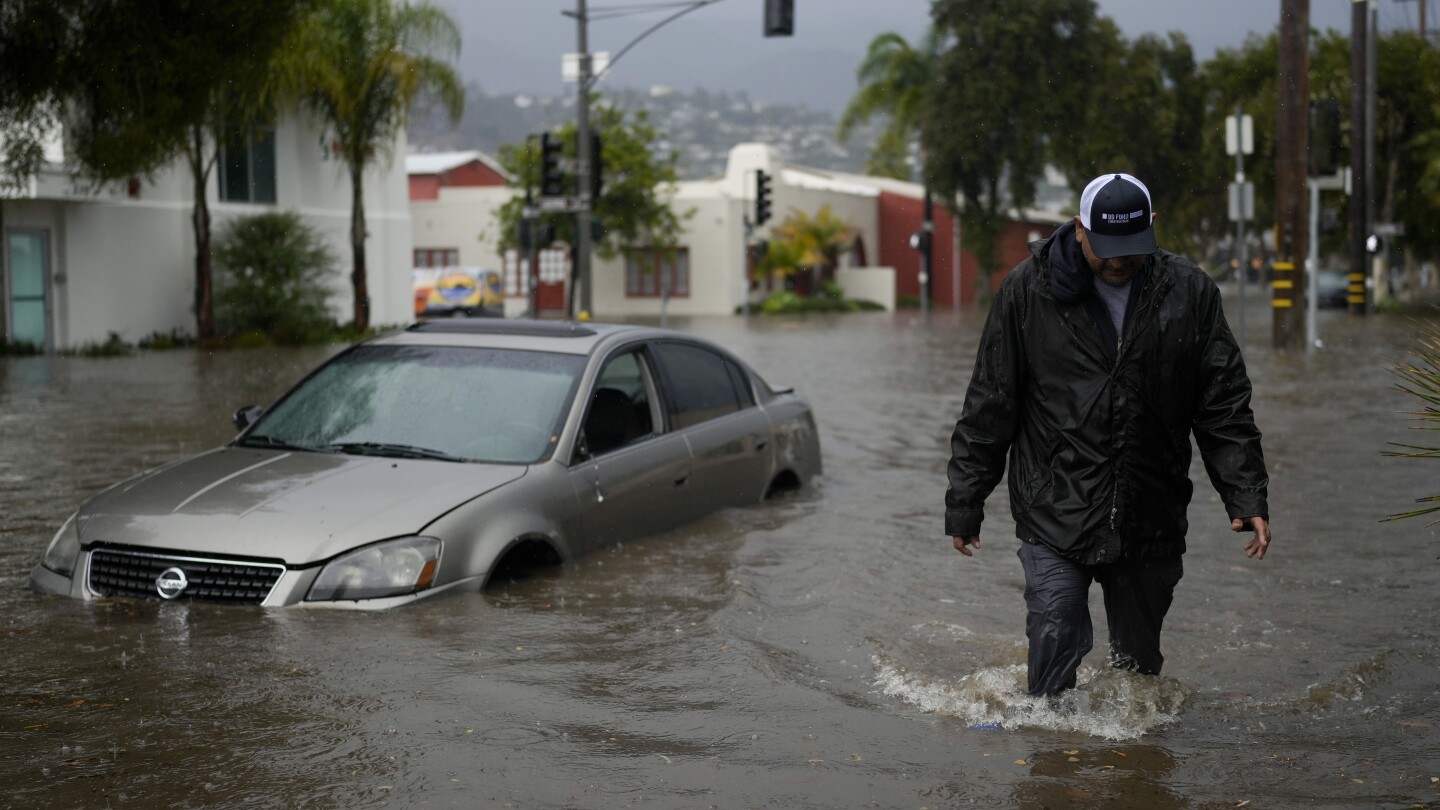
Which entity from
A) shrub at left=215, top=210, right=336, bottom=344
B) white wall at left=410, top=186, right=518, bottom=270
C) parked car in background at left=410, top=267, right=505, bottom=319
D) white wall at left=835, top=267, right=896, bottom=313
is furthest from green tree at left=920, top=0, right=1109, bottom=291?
shrub at left=215, top=210, right=336, bottom=344

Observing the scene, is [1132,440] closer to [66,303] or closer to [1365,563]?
[1365,563]

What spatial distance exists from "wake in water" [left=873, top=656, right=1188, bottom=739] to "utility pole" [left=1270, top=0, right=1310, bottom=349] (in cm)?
2161

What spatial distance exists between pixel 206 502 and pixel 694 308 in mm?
51886

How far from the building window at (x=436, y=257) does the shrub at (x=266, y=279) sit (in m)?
28.5

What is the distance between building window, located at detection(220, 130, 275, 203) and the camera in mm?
31125

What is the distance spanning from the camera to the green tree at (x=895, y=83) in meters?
62.3

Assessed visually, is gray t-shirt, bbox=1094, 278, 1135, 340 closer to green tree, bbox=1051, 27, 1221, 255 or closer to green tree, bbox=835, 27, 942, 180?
green tree, bbox=1051, 27, 1221, 255

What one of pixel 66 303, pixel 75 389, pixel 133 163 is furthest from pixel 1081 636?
pixel 66 303

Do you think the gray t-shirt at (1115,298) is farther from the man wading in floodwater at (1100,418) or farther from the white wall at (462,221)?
the white wall at (462,221)

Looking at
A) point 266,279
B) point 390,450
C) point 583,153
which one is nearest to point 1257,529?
point 390,450

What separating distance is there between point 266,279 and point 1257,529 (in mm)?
27819

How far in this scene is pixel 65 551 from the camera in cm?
663

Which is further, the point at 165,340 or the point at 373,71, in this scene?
the point at 373,71

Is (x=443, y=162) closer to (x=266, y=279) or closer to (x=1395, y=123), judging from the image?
(x=1395, y=123)
